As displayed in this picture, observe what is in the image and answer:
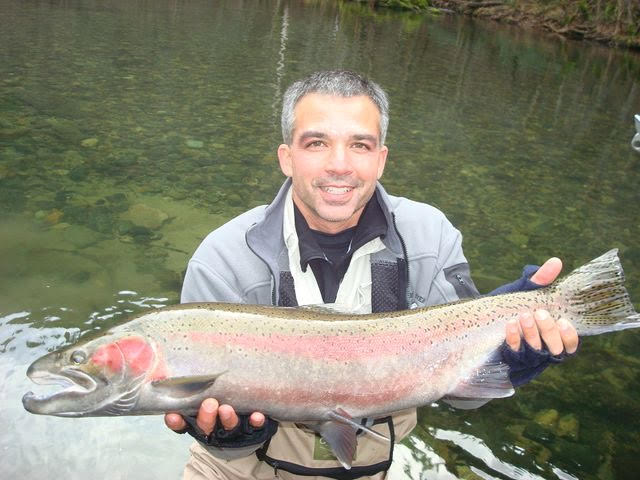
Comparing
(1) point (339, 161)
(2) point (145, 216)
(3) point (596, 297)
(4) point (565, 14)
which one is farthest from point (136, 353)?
(4) point (565, 14)

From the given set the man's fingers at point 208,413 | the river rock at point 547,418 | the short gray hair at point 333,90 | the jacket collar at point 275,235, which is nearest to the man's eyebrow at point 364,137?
the short gray hair at point 333,90

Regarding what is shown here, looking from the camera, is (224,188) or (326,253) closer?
(326,253)

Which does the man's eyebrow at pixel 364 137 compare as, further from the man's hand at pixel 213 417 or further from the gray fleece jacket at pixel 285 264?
the man's hand at pixel 213 417

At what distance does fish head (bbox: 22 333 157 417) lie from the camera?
7.29ft

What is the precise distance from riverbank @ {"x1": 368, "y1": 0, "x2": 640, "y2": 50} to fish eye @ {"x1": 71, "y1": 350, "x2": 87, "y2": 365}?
35436 millimetres

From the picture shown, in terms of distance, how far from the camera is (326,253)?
2906mm

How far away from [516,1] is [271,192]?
36.6 metres

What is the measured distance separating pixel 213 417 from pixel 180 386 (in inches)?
7.2

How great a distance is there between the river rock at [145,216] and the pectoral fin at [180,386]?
158 inches

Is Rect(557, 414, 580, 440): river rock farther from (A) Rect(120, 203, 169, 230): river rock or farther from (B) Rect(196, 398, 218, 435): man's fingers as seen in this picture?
(A) Rect(120, 203, 169, 230): river rock

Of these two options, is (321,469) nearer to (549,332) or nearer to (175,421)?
(175,421)

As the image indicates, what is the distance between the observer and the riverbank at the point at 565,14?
32.0m

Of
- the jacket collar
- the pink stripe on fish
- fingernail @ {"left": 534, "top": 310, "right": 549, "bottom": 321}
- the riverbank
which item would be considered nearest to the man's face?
the jacket collar

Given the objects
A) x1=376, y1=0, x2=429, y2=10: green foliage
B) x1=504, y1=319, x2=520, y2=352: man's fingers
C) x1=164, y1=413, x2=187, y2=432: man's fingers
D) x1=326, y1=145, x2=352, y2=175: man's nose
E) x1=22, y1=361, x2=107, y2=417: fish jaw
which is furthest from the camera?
x1=376, y1=0, x2=429, y2=10: green foliage
